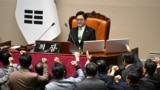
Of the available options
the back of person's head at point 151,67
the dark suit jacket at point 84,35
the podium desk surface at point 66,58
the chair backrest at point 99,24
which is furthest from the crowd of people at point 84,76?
the chair backrest at point 99,24

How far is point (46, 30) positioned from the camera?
23.0 ft

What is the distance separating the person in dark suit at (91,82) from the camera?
3500mm

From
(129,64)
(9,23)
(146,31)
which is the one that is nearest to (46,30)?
(9,23)

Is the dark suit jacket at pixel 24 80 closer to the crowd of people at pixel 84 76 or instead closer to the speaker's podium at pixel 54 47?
the crowd of people at pixel 84 76

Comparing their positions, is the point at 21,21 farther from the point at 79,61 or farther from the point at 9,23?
the point at 79,61

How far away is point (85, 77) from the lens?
375cm

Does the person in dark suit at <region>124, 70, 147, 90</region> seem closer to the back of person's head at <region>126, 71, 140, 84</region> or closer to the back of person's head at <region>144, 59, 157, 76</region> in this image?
the back of person's head at <region>126, 71, 140, 84</region>

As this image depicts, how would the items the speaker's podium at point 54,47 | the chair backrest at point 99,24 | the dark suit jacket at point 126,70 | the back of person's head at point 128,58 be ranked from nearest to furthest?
the dark suit jacket at point 126,70
the back of person's head at point 128,58
the speaker's podium at point 54,47
the chair backrest at point 99,24

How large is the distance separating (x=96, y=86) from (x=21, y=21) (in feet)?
13.7

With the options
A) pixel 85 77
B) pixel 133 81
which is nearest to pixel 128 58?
pixel 133 81

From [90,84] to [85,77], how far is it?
26 cm

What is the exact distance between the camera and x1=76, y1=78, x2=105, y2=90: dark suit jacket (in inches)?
138

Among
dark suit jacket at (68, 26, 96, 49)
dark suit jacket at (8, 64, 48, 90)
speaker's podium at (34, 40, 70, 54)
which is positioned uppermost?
dark suit jacket at (68, 26, 96, 49)

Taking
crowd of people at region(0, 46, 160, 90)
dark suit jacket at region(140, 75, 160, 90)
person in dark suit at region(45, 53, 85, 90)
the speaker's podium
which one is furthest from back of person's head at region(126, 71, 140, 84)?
the speaker's podium
